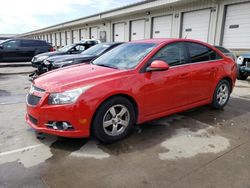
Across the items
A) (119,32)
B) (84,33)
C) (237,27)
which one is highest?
(84,33)

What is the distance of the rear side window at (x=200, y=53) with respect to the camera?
4211 millimetres

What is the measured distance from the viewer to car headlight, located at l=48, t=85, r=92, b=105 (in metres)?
2.90

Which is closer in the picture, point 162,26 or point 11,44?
point 11,44

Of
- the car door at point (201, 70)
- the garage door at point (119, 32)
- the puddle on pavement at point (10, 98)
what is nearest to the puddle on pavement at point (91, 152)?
the car door at point (201, 70)

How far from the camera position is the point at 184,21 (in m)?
14.4

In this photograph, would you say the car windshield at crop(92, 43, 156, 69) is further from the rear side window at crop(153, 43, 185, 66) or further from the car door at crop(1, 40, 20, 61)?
the car door at crop(1, 40, 20, 61)

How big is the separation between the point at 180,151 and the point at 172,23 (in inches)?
535

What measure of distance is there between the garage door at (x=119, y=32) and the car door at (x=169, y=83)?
17122 millimetres

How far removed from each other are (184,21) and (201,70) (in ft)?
37.2

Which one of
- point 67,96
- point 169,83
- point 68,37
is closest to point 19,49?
point 67,96

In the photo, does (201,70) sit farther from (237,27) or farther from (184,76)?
(237,27)

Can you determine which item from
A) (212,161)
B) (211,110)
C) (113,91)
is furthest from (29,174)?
(211,110)

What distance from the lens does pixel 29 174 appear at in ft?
8.34

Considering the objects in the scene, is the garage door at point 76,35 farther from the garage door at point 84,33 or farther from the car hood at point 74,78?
the car hood at point 74,78
